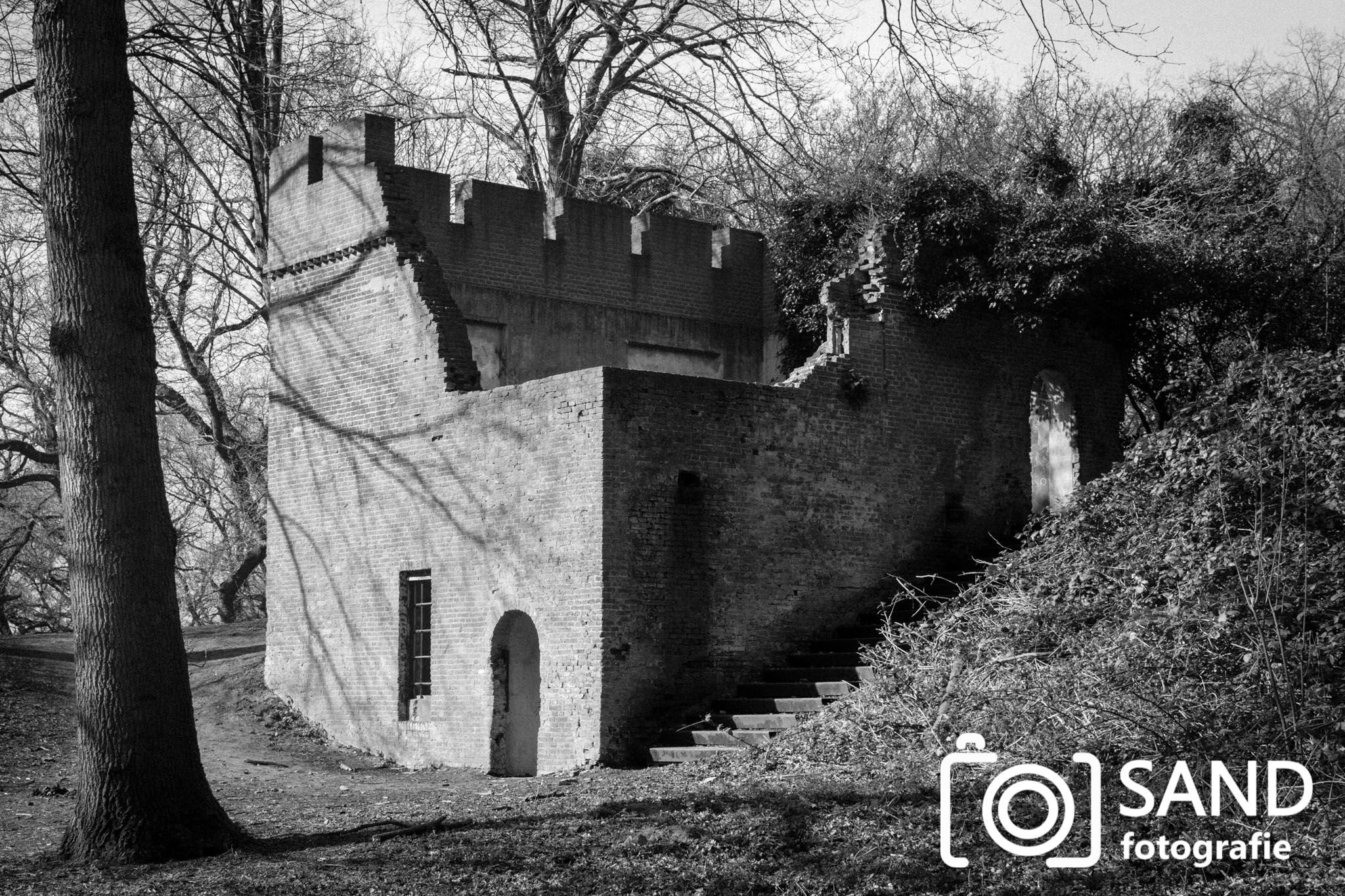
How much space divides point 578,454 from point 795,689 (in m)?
3.21

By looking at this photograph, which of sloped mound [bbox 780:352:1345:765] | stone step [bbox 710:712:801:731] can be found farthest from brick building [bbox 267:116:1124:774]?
sloped mound [bbox 780:352:1345:765]

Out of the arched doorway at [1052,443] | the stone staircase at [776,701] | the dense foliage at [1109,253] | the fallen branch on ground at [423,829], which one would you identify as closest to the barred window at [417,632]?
the stone staircase at [776,701]

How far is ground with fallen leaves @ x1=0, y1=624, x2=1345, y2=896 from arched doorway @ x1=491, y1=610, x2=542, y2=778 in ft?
7.12

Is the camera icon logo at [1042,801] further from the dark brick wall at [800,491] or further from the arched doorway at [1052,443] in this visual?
the arched doorway at [1052,443]

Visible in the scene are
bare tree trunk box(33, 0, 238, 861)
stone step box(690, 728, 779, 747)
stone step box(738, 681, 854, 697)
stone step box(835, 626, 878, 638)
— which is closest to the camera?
bare tree trunk box(33, 0, 238, 861)

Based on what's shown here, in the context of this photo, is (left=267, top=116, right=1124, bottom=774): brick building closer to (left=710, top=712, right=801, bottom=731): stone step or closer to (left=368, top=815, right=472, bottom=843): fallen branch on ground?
(left=710, top=712, right=801, bottom=731): stone step

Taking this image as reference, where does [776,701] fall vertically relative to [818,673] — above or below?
below

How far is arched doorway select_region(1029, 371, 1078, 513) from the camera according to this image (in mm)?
19766

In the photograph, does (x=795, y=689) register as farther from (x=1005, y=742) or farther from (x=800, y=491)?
(x=1005, y=742)

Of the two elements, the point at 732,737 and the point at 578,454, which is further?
the point at 578,454

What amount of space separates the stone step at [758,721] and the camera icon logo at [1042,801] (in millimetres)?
3876

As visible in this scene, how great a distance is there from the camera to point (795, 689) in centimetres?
1486

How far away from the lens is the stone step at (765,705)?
1430 cm

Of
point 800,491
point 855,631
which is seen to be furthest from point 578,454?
point 855,631
